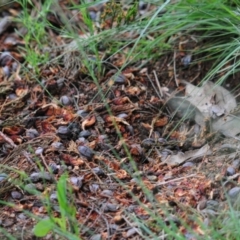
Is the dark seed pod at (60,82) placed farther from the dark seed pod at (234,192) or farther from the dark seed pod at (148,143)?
the dark seed pod at (234,192)

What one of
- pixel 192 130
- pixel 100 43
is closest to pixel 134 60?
pixel 100 43

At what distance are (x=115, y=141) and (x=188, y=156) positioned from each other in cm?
25

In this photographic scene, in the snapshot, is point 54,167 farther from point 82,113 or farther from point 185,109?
point 185,109

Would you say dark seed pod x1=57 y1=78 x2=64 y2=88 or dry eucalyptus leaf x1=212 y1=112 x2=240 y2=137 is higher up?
dark seed pod x1=57 y1=78 x2=64 y2=88

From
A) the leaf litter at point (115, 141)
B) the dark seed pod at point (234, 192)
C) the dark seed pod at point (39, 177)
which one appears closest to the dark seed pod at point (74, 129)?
the leaf litter at point (115, 141)

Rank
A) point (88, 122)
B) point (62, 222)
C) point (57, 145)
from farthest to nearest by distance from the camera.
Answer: point (88, 122)
point (57, 145)
point (62, 222)

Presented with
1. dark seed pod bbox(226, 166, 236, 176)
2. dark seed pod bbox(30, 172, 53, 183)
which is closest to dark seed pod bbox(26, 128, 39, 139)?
dark seed pod bbox(30, 172, 53, 183)

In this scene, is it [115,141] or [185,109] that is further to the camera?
[185,109]

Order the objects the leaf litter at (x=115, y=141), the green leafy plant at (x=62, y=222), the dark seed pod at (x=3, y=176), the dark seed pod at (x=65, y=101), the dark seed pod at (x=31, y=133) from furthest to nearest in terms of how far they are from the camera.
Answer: the dark seed pod at (x=65, y=101)
the dark seed pod at (x=31, y=133)
the dark seed pod at (x=3, y=176)
the leaf litter at (x=115, y=141)
the green leafy plant at (x=62, y=222)

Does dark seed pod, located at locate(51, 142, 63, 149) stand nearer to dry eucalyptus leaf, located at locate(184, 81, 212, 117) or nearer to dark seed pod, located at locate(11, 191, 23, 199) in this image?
dark seed pod, located at locate(11, 191, 23, 199)

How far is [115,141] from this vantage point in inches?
88.0

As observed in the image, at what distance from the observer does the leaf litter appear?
1.93m

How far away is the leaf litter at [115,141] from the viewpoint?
1.93 metres

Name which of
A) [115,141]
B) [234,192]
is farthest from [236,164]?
[115,141]
